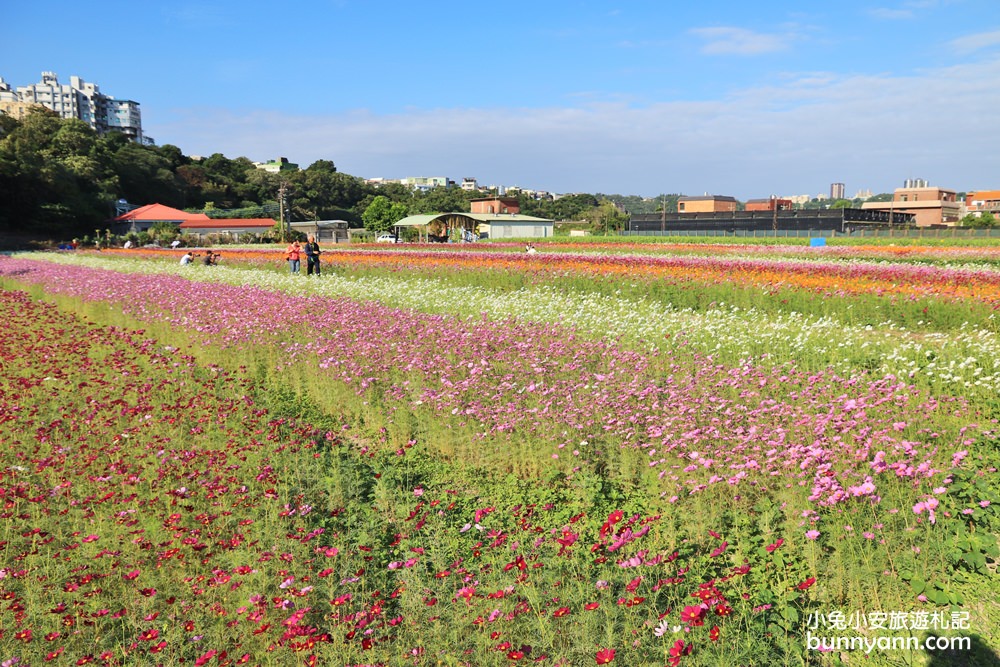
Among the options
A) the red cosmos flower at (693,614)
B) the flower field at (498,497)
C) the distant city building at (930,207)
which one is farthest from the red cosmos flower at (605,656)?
the distant city building at (930,207)

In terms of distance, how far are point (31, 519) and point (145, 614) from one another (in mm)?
1915

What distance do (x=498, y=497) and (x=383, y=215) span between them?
3592 inches

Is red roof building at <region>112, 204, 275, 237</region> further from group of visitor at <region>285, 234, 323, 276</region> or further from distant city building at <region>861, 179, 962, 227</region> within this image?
distant city building at <region>861, 179, 962, 227</region>

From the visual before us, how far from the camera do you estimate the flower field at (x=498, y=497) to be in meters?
3.14

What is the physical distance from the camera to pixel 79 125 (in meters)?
79.5

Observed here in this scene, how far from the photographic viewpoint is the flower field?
314cm

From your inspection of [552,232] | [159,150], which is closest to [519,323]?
[552,232]

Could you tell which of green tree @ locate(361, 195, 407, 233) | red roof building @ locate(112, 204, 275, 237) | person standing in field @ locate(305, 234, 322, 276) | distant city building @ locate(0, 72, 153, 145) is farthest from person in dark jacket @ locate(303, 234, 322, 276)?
distant city building @ locate(0, 72, 153, 145)

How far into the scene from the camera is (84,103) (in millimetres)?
181375

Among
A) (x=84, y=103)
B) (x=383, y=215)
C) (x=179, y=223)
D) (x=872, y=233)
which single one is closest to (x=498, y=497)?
(x=872, y=233)

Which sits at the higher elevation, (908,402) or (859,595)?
(908,402)

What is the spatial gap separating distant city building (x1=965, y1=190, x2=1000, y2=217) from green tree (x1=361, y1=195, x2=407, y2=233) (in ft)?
398

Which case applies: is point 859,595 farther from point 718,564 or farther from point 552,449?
point 552,449

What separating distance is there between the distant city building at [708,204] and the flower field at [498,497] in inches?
4911
